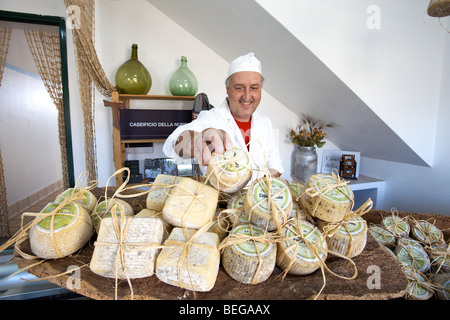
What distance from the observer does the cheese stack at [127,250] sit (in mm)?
473

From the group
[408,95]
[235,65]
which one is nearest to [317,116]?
[408,95]

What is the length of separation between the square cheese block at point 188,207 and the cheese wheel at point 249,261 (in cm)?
10

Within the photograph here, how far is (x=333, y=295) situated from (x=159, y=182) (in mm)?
512

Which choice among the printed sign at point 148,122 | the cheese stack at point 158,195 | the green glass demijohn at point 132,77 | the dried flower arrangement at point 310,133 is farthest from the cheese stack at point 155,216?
the dried flower arrangement at point 310,133

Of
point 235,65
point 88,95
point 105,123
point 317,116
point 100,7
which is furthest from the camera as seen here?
point 317,116

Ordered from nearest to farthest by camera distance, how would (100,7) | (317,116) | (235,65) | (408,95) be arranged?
(235,65) < (408,95) < (100,7) < (317,116)

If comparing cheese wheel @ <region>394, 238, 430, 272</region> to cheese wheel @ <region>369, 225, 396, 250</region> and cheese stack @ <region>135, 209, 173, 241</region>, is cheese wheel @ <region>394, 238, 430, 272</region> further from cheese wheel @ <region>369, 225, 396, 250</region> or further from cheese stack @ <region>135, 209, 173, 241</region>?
cheese stack @ <region>135, 209, 173, 241</region>

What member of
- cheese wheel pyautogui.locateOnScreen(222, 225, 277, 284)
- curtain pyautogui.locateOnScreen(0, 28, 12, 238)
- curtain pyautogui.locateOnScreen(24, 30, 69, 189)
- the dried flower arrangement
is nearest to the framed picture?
the dried flower arrangement

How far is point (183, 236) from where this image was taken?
524 millimetres

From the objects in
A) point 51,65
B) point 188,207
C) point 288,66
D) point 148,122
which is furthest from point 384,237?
point 51,65

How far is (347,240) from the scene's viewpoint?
1.82 feet

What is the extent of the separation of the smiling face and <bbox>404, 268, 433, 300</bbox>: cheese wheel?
1.07 metres

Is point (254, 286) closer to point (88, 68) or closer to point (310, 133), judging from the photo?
point (88, 68)
